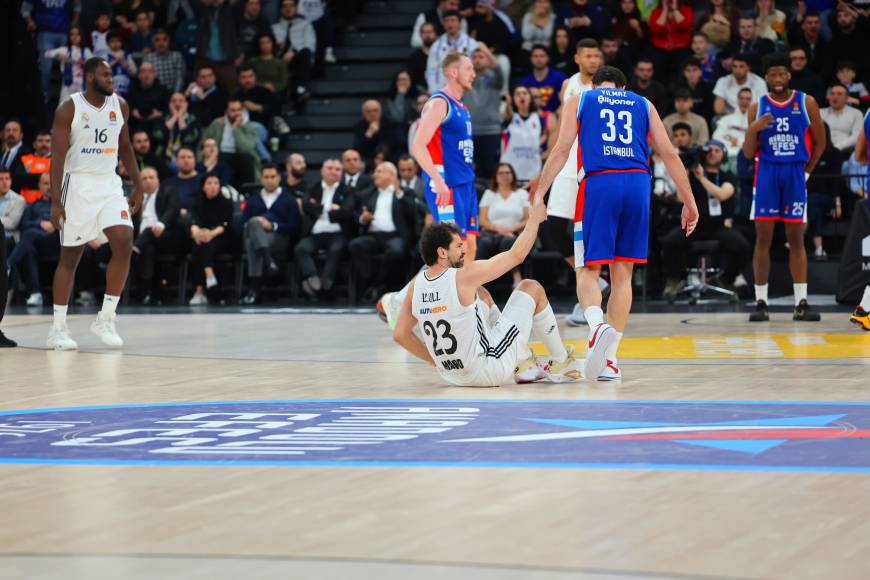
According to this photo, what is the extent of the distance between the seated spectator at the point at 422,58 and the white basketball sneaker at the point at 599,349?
30.3ft

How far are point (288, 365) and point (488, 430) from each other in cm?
278

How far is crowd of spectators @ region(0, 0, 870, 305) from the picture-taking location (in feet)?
42.9

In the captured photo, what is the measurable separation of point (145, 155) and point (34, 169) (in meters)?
1.23

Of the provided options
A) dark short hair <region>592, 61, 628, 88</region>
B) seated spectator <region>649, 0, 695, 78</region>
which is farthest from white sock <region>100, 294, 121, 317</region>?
seated spectator <region>649, 0, 695, 78</region>

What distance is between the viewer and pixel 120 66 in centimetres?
1638

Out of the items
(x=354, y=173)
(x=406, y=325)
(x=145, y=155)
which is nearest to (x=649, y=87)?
(x=354, y=173)

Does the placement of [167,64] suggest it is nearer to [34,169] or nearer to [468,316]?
[34,169]

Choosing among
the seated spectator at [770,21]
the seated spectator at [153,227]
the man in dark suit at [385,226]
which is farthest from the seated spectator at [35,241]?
the seated spectator at [770,21]

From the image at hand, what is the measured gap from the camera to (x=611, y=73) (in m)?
6.82

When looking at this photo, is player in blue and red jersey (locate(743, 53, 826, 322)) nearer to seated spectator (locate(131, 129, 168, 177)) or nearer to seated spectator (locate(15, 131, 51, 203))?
seated spectator (locate(131, 129, 168, 177))

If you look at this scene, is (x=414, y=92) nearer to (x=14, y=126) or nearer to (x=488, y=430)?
(x=14, y=126)

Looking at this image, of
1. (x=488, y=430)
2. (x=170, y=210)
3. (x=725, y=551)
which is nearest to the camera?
(x=725, y=551)

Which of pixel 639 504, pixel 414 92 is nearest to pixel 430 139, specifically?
pixel 639 504

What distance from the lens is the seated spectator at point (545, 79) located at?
14.3 meters
